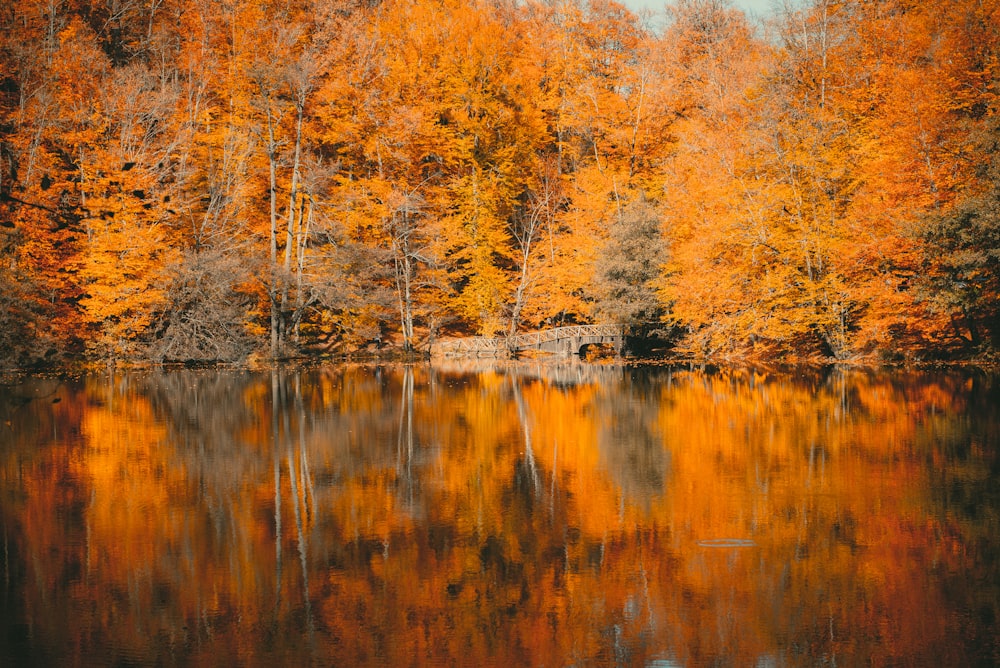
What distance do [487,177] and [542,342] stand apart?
10261 mm

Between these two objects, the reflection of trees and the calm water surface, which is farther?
the reflection of trees

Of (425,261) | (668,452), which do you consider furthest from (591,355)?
(668,452)

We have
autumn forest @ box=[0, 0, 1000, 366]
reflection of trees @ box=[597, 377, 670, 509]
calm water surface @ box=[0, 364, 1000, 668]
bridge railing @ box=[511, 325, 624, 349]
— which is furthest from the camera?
bridge railing @ box=[511, 325, 624, 349]

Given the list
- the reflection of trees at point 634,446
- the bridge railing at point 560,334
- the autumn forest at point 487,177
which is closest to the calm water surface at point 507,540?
the reflection of trees at point 634,446

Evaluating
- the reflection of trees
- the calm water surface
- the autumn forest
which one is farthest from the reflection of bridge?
the calm water surface

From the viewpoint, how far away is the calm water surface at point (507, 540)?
6395 mm

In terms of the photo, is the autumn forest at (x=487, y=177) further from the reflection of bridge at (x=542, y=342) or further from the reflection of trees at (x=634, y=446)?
the reflection of trees at (x=634, y=446)

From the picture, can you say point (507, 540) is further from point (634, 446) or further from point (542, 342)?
point (542, 342)

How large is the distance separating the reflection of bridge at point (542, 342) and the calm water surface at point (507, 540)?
2264cm

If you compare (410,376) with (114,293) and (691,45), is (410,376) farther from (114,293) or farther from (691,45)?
(691,45)

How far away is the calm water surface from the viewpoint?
6.39 meters

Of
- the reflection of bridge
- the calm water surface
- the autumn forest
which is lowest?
the calm water surface

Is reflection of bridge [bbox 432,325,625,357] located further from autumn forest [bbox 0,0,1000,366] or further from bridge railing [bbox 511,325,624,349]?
autumn forest [bbox 0,0,1000,366]

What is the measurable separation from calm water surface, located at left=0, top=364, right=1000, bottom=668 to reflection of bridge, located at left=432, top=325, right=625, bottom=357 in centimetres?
2264
